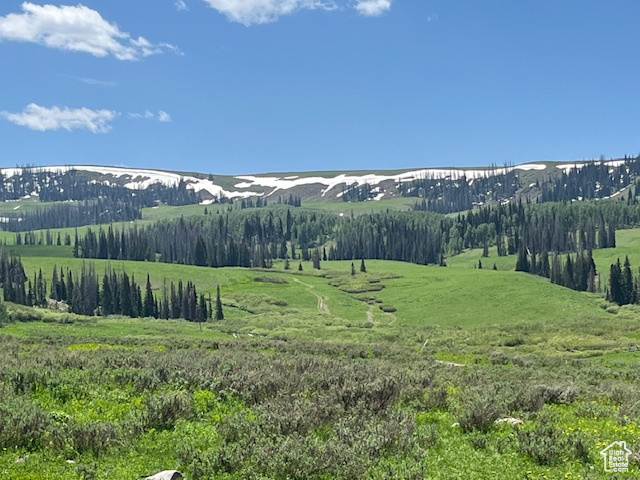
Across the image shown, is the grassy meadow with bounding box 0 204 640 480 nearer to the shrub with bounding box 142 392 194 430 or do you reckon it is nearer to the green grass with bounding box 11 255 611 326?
the shrub with bounding box 142 392 194 430

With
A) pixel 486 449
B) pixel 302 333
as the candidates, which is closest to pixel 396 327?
pixel 302 333

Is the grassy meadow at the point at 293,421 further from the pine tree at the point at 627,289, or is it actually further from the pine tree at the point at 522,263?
the pine tree at the point at 522,263

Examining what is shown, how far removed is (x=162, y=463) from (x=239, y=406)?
4968 millimetres

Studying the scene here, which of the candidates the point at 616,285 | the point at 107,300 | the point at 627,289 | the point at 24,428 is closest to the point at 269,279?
the point at 107,300

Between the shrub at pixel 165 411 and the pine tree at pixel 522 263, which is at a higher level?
the shrub at pixel 165 411

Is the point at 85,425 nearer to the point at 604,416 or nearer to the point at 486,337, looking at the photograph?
the point at 604,416

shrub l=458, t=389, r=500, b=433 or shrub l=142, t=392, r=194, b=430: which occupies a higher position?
shrub l=142, t=392, r=194, b=430

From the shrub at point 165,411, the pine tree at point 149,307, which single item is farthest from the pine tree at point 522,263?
the shrub at point 165,411

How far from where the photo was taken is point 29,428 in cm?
1328

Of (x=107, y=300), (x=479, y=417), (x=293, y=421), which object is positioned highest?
(x=293, y=421)

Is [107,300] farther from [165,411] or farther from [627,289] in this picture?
[165,411]

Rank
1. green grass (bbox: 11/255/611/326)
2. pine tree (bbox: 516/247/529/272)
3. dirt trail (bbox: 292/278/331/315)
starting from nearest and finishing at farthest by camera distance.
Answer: green grass (bbox: 11/255/611/326)
dirt trail (bbox: 292/278/331/315)
pine tree (bbox: 516/247/529/272)

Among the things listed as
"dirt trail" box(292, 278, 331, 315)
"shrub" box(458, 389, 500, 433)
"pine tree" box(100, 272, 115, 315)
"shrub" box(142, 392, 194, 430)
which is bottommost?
"dirt trail" box(292, 278, 331, 315)

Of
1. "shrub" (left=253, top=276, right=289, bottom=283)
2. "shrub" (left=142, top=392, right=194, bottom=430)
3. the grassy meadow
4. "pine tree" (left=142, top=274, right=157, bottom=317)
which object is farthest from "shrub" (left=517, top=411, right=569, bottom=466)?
"shrub" (left=253, top=276, right=289, bottom=283)
